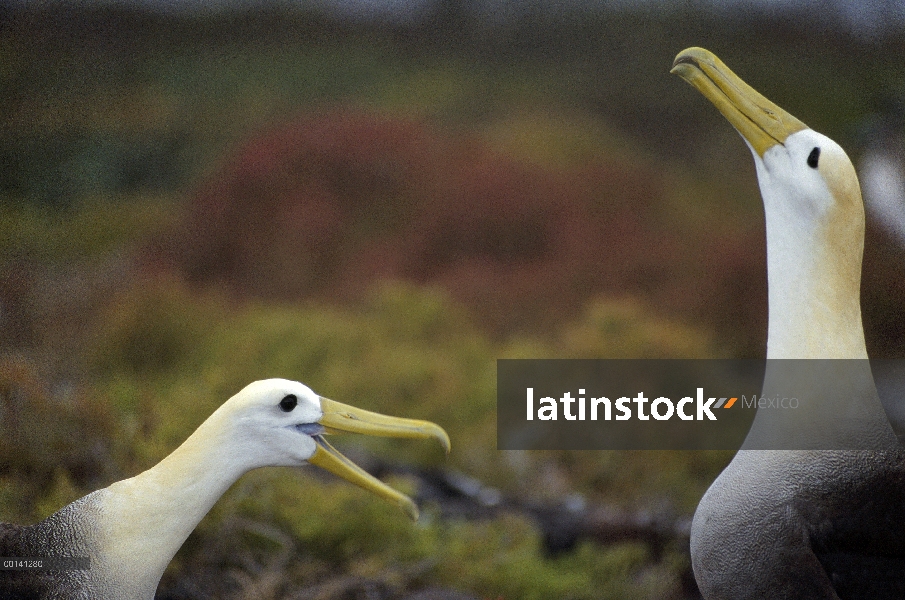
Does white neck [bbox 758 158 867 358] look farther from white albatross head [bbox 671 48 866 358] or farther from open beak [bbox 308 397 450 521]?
open beak [bbox 308 397 450 521]

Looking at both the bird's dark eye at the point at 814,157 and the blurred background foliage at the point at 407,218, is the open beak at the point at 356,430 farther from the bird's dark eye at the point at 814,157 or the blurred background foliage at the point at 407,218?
the bird's dark eye at the point at 814,157

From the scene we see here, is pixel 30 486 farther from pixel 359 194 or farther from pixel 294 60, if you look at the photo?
pixel 294 60

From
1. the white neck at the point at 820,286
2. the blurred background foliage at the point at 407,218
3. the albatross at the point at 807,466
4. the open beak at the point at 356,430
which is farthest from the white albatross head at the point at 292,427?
the white neck at the point at 820,286

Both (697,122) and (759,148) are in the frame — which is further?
(697,122)

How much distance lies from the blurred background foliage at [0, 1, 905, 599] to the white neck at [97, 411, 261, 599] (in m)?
0.68

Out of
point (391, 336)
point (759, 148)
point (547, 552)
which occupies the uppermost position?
point (759, 148)

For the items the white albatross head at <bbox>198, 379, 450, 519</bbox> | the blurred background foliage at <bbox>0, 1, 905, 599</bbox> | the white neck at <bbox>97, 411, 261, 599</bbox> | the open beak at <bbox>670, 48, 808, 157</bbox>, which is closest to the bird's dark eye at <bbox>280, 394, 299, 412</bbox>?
the white albatross head at <bbox>198, 379, 450, 519</bbox>

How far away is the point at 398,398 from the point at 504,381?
1.18 ft

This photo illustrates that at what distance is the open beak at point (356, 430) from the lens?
9.01 feet

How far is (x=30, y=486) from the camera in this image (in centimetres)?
326

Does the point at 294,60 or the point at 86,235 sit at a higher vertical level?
the point at 294,60

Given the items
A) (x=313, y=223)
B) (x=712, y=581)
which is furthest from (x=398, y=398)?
(x=712, y=581)

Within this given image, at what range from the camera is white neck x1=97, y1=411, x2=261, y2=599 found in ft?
8.54

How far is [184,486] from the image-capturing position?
8.54 feet
